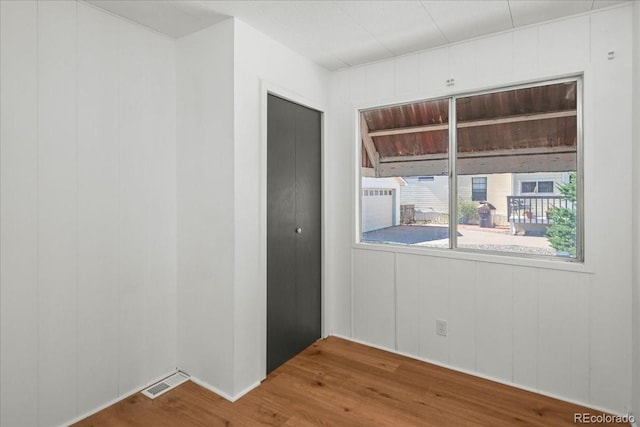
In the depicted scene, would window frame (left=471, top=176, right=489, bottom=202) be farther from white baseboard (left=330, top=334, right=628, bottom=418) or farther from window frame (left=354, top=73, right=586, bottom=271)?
white baseboard (left=330, top=334, right=628, bottom=418)

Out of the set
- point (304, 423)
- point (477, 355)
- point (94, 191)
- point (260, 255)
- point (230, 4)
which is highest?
point (230, 4)

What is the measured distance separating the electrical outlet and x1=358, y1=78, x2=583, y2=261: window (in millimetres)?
604

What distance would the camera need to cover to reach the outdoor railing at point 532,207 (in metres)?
2.43

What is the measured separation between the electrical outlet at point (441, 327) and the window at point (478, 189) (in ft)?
3.23

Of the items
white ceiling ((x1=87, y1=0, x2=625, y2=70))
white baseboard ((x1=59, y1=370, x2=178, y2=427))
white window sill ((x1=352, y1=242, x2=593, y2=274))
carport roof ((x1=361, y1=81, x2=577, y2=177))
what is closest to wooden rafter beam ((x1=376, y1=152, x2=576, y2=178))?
carport roof ((x1=361, y1=81, x2=577, y2=177))

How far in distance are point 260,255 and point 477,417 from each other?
1.72 metres

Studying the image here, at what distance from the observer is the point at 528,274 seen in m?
2.47

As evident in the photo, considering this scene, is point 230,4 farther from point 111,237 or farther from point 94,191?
point 111,237

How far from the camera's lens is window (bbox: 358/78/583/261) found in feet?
7.91

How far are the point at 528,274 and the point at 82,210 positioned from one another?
2.92 metres

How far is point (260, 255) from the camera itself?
102 inches

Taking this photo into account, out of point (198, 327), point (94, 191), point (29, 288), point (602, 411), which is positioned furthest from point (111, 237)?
point (602, 411)

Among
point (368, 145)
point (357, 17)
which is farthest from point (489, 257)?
point (357, 17)

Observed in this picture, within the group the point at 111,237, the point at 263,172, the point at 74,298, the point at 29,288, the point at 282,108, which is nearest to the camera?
the point at 29,288
